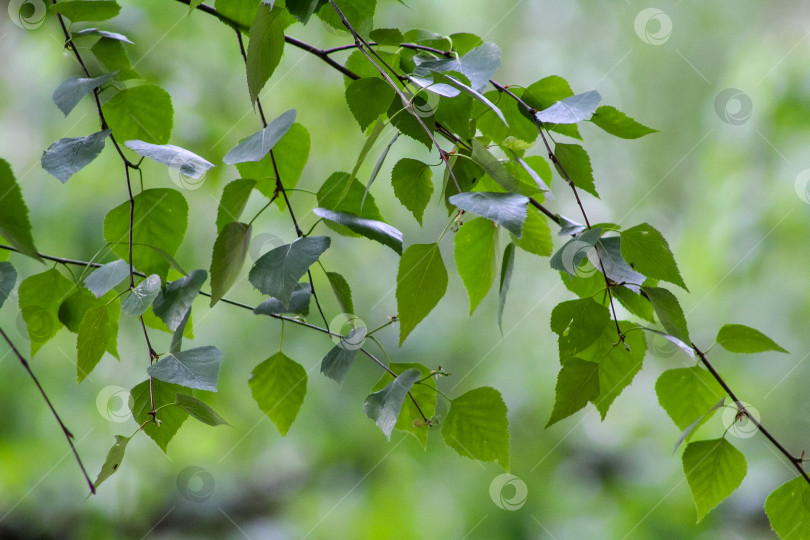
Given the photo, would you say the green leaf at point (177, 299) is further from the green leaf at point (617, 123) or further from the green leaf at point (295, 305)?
the green leaf at point (617, 123)

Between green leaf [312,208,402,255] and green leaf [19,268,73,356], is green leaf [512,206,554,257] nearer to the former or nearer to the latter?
green leaf [312,208,402,255]

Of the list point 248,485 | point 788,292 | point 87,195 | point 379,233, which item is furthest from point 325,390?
point 379,233

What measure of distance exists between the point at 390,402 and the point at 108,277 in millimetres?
135

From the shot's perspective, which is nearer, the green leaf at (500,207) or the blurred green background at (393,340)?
the green leaf at (500,207)

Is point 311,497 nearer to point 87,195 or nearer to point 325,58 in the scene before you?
point 87,195

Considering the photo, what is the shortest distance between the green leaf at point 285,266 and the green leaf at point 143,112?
12 cm

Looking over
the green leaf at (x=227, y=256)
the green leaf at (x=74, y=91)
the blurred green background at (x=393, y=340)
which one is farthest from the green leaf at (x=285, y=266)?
Result: the blurred green background at (x=393, y=340)

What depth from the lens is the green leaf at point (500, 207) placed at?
0.18m

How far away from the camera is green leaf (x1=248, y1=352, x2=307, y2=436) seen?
0.31 meters

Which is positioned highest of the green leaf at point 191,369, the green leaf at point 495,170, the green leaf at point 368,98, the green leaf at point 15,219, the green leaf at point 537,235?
the green leaf at point 495,170

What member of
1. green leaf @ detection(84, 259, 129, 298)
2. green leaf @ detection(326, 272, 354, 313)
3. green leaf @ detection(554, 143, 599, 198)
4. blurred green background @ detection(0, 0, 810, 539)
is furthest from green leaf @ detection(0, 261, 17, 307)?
blurred green background @ detection(0, 0, 810, 539)

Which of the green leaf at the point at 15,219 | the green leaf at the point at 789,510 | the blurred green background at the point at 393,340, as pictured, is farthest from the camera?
the blurred green background at the point at 393,340

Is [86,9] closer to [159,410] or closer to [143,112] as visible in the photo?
[143,112]

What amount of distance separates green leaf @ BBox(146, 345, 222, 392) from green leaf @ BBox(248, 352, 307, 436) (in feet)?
0.23
